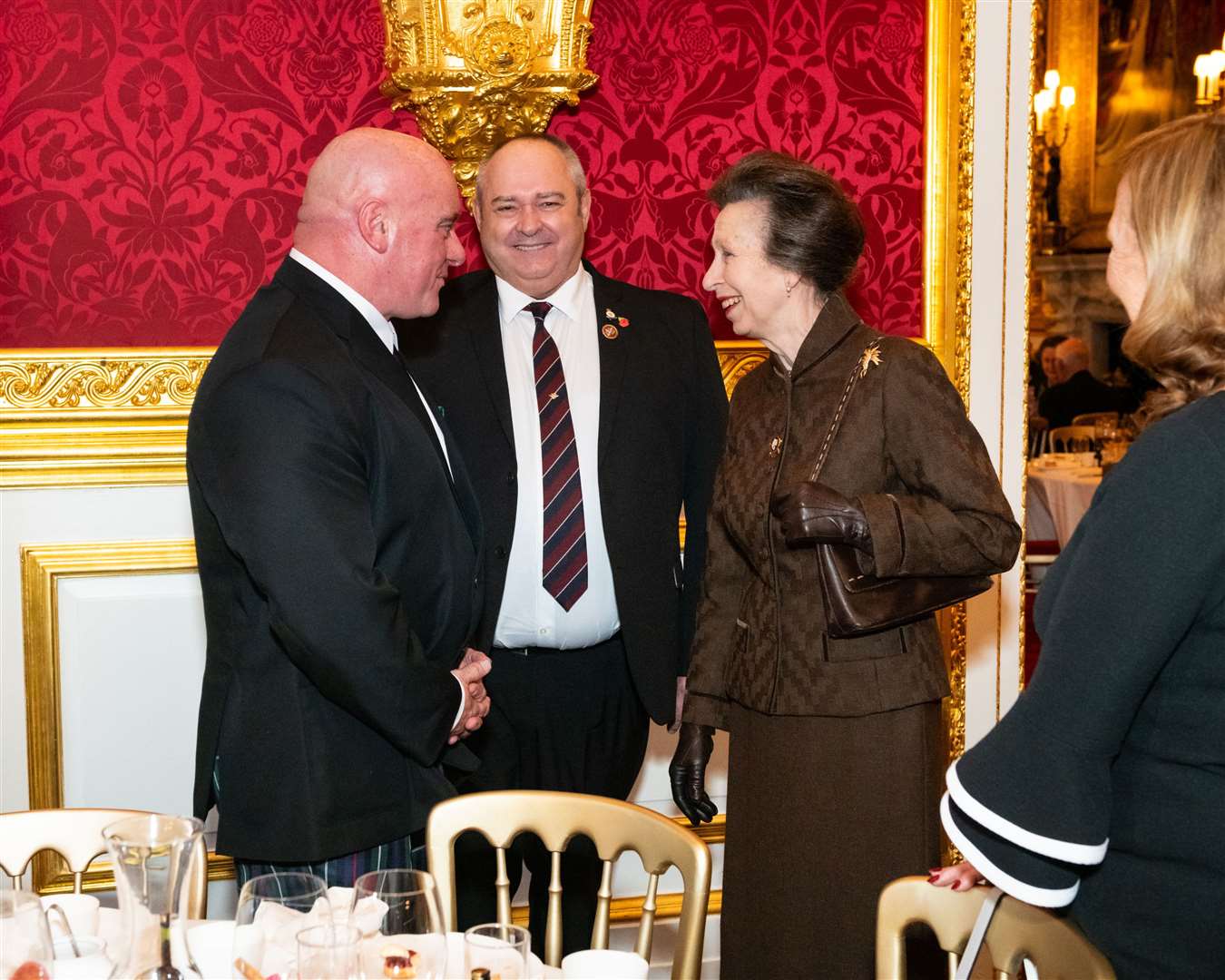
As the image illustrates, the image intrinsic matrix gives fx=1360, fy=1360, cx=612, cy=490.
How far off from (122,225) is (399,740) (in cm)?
175

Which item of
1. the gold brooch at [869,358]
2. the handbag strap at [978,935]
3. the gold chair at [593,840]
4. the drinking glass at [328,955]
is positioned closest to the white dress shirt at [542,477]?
the gold brooch at [869,358]

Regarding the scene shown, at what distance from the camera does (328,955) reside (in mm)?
1264

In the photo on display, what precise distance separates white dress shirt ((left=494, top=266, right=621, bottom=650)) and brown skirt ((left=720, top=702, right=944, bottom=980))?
0.49 meters

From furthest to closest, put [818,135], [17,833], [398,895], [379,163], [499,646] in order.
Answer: [818,135]
[499,646]
[379,163]
[17,833]
[398,895]

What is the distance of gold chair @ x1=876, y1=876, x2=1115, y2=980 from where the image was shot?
1.54 m

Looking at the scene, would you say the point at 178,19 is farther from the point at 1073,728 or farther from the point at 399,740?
the point at 1073,728

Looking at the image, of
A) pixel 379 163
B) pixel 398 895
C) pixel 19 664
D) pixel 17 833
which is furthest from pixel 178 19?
pixel 398 895

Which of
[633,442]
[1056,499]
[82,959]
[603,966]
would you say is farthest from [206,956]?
[1056,499]

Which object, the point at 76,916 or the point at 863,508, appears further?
the point at 863,508

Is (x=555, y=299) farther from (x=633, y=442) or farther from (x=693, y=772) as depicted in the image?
(x=693, y=772)

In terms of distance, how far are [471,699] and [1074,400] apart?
7.92 m

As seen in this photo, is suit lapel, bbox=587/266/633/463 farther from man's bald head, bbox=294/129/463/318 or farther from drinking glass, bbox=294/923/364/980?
drinking glass, bbox=294/923/364/980

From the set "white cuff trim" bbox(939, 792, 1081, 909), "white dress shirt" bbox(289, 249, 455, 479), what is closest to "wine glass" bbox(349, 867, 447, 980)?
"white cuff trim" bbox(939, 792, 1081, 909)

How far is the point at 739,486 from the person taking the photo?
8.72ft
